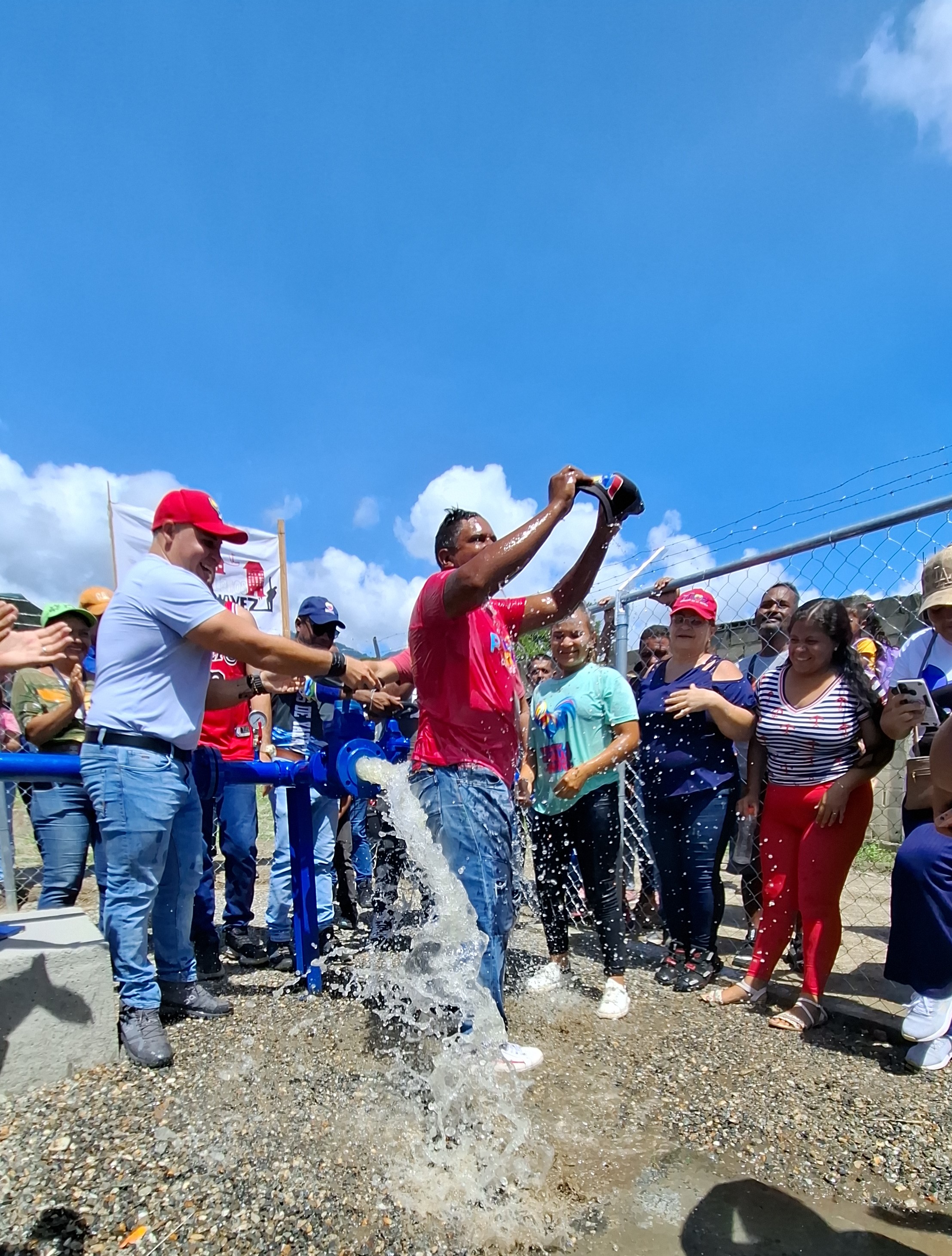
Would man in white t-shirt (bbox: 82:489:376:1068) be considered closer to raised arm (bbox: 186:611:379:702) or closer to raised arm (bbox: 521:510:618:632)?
raised arm (bbox: 186:611:379:702)

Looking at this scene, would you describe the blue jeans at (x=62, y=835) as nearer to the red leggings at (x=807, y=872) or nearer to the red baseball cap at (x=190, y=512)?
the red baseball cap at (x=190, y=512)

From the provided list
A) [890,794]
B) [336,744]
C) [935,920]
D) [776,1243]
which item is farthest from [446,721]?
[890,794]

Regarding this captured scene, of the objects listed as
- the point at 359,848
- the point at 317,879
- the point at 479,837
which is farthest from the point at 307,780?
the point at 359,848

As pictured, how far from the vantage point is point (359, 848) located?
17.2 feet

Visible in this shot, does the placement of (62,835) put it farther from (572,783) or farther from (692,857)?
(692,857)

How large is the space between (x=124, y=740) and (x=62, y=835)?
1.18m

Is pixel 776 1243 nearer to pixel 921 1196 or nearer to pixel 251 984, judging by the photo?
pixel 921 1196

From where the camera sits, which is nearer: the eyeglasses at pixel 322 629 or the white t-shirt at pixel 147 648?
the white t-shirt at pixel 147 648

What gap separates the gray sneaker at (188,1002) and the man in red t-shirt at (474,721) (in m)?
1.32

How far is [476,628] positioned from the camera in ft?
7.98

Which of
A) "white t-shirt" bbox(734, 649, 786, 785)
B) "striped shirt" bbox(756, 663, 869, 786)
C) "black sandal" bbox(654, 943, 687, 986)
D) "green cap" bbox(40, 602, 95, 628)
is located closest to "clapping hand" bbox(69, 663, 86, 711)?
"green cap" bbox(40, 602, 95, 628)

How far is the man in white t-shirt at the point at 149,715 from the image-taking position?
8.60ft

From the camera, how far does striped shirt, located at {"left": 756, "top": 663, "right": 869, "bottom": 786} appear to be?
3318 millimetres

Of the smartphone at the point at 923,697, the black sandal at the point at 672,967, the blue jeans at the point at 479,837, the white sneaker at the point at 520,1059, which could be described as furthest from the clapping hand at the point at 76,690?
the smartphone at the point at 923,697
